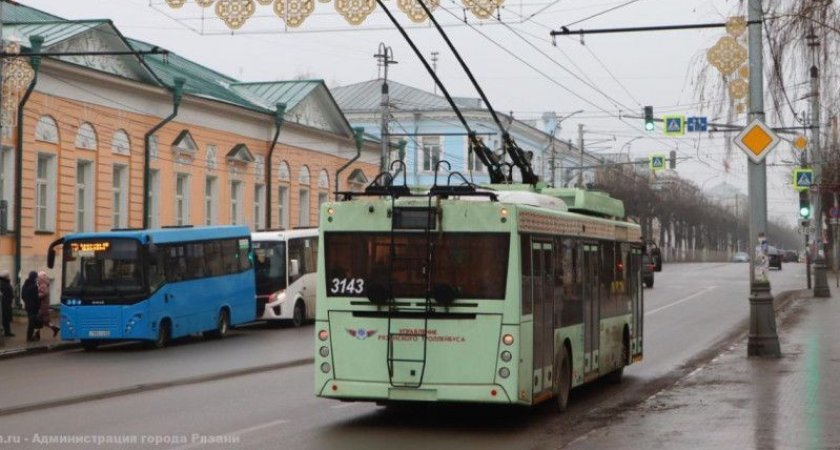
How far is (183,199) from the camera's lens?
4538cm

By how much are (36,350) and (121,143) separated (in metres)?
14.6

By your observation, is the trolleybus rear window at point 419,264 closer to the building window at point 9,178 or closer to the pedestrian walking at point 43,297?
the pedestrian walking at point 43,297

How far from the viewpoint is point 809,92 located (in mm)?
20188

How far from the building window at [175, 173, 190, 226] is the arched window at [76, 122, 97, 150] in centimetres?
628

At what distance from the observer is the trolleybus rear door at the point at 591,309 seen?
53.9ft

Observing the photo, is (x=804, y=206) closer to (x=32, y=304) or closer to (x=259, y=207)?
(x=259, y=207)

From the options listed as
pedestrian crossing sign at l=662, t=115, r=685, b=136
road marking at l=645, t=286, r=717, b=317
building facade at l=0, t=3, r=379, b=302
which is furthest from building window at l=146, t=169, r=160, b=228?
pedestrian crossing sign at l=662, t=115, r=685, b=136

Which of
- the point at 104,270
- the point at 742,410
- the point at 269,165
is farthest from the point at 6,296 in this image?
the point at 269,165

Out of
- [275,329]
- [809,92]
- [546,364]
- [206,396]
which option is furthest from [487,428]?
[275,329]

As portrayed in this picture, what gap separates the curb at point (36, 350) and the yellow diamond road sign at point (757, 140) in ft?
47.5

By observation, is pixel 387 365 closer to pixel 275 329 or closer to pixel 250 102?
pixel 275 329

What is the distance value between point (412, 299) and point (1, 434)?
14.2ft

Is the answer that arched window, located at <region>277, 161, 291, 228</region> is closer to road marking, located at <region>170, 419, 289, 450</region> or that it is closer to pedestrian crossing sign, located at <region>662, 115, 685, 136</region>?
pedestrian crossing sign, located at <region>662, 115, 685, 136</region>

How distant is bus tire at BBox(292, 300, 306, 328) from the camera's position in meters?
36.3
